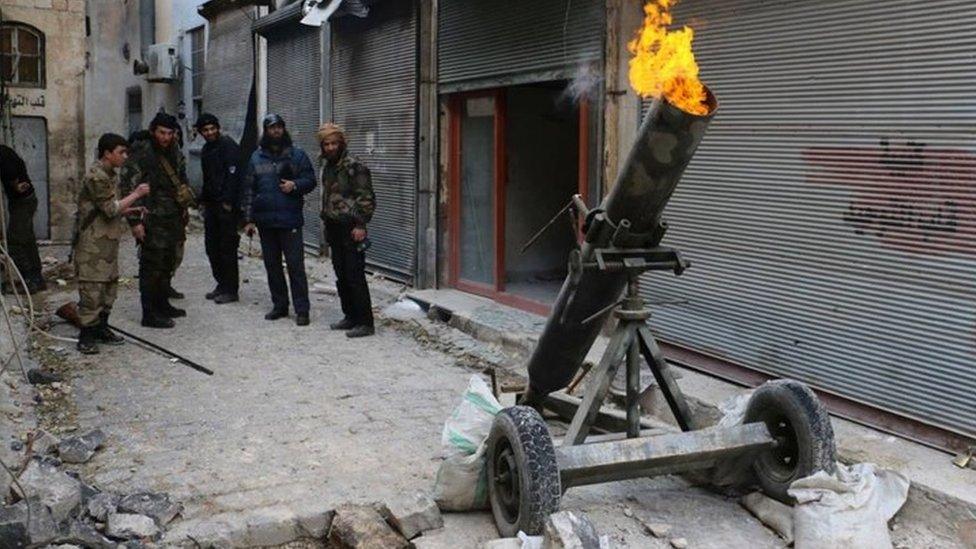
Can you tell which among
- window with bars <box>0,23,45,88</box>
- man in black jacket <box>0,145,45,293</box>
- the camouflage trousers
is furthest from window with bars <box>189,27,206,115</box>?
the camouflage trousers

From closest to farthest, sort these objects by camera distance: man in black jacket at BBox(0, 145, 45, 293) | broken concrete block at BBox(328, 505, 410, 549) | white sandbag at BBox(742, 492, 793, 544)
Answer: broken concrete block at BBox(328, 505, 410, 549), white sandbag at BBox(742, 492, 793, 544), man in black jacket at BBox(0, 145, 45, 293)

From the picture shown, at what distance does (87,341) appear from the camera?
25.1 feet

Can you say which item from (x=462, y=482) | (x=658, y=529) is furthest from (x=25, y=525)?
(x=658, y=529)

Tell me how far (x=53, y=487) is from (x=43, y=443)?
1106 mm

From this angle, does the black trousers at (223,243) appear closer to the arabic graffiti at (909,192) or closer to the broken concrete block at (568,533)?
the arabic graffiti at (909,192)

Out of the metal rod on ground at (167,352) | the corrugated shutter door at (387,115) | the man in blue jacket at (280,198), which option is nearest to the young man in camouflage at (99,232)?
the metal rod on ground at (167,352)

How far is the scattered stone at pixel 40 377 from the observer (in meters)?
6.57

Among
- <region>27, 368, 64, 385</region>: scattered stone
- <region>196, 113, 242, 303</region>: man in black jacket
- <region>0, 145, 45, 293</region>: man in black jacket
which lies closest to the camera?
<region>27, 368, 64, 385</region>: scattered stone

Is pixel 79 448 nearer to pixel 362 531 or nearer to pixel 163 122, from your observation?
pixel 362 531

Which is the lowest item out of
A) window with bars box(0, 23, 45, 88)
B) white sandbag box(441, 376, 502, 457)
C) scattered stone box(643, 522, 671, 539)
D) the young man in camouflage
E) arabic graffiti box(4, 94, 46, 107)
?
scattered stone box(643, 522, 671, 539)

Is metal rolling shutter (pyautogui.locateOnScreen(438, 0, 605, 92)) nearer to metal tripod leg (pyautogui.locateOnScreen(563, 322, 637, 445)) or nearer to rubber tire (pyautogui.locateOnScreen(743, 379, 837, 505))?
metal tripod leg (pyautogui.locateOnScreen(563, 322, 637, 445))

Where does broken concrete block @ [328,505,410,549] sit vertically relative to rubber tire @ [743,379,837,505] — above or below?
below

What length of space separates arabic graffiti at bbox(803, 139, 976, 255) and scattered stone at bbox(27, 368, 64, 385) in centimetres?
568

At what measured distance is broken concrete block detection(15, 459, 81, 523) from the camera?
396 cm
